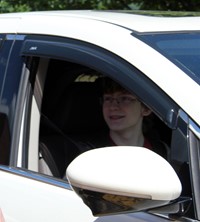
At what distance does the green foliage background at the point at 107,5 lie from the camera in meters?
7.11

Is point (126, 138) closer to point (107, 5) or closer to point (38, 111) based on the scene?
point (38, 111)

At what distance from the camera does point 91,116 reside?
3.29m

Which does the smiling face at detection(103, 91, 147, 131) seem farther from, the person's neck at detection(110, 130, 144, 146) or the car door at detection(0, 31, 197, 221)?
the car door at detection(0, 31, 197, 221)

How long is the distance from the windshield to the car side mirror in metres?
0.36

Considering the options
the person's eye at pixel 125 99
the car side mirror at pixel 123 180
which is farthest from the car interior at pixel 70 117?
the car side mirror at pixel 123 180

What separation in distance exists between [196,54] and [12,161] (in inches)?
34.7

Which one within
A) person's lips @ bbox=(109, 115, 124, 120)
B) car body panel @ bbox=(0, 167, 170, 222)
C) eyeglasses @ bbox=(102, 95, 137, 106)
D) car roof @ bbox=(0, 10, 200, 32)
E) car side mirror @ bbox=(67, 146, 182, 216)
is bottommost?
car body panel @ bbox=(0, 167, 170, 222)

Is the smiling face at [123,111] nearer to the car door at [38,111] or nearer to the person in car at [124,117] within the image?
the person in car at [124,117]

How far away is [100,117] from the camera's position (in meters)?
3.33

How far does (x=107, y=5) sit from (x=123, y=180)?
556 cm

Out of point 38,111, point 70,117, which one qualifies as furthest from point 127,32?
point 70,117

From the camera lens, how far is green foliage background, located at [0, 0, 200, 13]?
7.11m

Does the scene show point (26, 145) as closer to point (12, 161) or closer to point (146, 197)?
point (12, 161)

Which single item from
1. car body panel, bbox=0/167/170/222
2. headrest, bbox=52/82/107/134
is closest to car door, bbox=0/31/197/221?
car body panel, bbox=0/167/170/222
